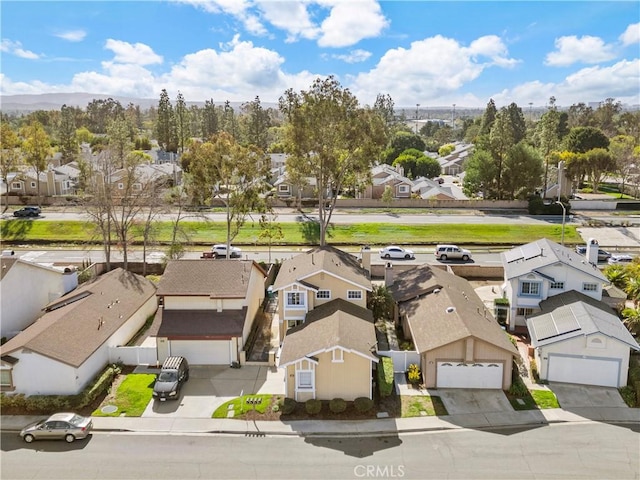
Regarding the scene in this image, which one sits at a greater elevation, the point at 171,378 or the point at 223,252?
the point at 223,252

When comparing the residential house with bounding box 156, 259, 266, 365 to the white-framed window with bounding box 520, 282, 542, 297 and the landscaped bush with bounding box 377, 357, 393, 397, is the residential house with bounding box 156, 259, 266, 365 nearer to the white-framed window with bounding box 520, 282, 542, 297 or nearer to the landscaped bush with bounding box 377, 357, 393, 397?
the landscaped bush with bounding box 377, 357, 393, 397

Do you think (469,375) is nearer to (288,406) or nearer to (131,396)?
(288,406)

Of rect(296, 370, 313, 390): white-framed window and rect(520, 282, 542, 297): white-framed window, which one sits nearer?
rect(296, 370, 313, 390): white-framed window

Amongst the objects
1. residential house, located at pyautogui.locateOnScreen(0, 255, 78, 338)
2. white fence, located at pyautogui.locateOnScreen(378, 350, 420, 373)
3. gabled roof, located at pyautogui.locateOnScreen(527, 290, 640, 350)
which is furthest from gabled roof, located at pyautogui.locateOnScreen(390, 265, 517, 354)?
residential house, located at pyautogui.locateOnScreen(0, 255, 78, 338)

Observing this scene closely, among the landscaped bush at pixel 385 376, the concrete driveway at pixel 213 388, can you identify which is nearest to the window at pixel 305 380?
the concrete driveway at pixel 213 388

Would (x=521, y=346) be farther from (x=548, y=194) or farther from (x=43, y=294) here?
(x=548, y=194)

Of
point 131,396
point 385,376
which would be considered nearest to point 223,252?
point 131,396
